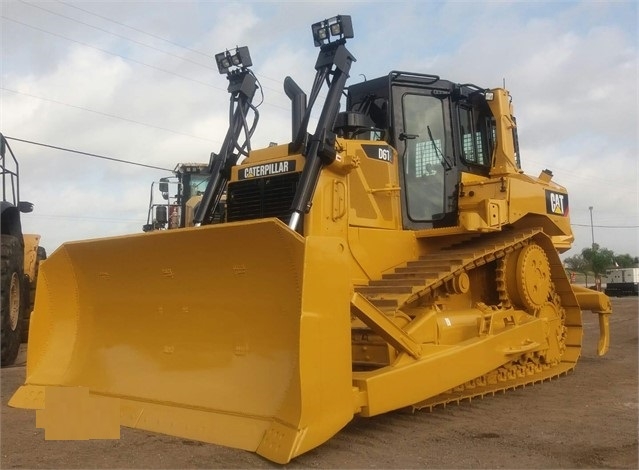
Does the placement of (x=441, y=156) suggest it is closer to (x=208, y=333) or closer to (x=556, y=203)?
(x=556, y=203)

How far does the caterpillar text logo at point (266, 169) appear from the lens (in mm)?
5949

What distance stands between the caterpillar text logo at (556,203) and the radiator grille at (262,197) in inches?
146

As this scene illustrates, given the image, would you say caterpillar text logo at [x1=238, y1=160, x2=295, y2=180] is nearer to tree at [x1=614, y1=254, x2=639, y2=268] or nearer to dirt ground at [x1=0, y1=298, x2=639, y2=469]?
dirt ground at [x1=0, y1=298, x2=639, y2=469]

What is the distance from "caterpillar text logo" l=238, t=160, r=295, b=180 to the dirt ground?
2.38 m

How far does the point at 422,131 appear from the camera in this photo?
699cm

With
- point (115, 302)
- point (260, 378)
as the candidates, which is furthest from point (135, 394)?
point (260, 378)

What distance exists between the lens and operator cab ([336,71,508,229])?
22.1 ft

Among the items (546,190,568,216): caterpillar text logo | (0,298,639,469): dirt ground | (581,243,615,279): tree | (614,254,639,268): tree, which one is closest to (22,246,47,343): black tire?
(0,298,639,469): dirt ground

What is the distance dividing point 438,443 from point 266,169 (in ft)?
9.68

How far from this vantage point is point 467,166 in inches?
291

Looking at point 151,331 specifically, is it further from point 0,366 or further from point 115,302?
point 0,366

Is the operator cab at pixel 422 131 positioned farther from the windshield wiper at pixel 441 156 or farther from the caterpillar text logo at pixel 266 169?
the caterpillar text logo at pixel 266 169

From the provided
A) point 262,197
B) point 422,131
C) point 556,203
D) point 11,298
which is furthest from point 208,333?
point 556,203

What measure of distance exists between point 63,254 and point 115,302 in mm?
646
